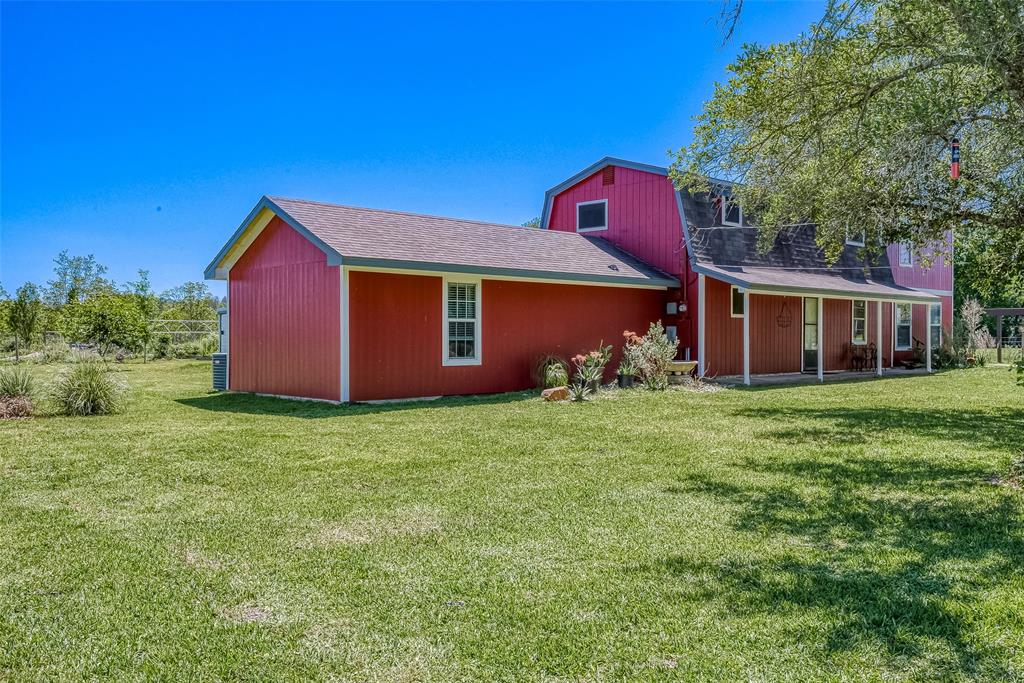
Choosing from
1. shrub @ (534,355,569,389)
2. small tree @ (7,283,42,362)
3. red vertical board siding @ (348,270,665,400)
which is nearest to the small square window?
red vertical board siding @ (348,270,665,400)

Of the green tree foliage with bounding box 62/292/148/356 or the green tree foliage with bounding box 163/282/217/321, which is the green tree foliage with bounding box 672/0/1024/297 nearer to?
the green tree foliage with bounding box 62/292/148/356

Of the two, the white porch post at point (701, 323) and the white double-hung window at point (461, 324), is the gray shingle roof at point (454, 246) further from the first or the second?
the white porch post at point (701, 323)

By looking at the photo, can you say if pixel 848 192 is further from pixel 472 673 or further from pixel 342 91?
pixel 342 91

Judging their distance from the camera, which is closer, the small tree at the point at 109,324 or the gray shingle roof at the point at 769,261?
the gray shingle roof at the point at 769,261

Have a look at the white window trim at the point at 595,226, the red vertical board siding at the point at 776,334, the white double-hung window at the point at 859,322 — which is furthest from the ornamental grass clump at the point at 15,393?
the white double-hung window at the point at 859,322

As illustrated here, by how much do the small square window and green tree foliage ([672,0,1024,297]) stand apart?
6.33 m

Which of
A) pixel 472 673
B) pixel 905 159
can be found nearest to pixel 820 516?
pixel 472 673

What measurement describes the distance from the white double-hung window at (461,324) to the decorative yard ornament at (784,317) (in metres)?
8.02

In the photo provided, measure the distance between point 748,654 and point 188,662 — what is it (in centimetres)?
207

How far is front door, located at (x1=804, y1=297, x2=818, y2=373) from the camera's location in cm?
1750

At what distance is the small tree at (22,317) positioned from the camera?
2084 centimetres

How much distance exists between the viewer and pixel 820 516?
460 centimetres

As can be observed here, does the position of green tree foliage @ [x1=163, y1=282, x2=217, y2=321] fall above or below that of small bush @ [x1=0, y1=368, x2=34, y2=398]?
above

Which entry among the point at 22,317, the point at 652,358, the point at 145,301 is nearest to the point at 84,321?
the point at 22,317
